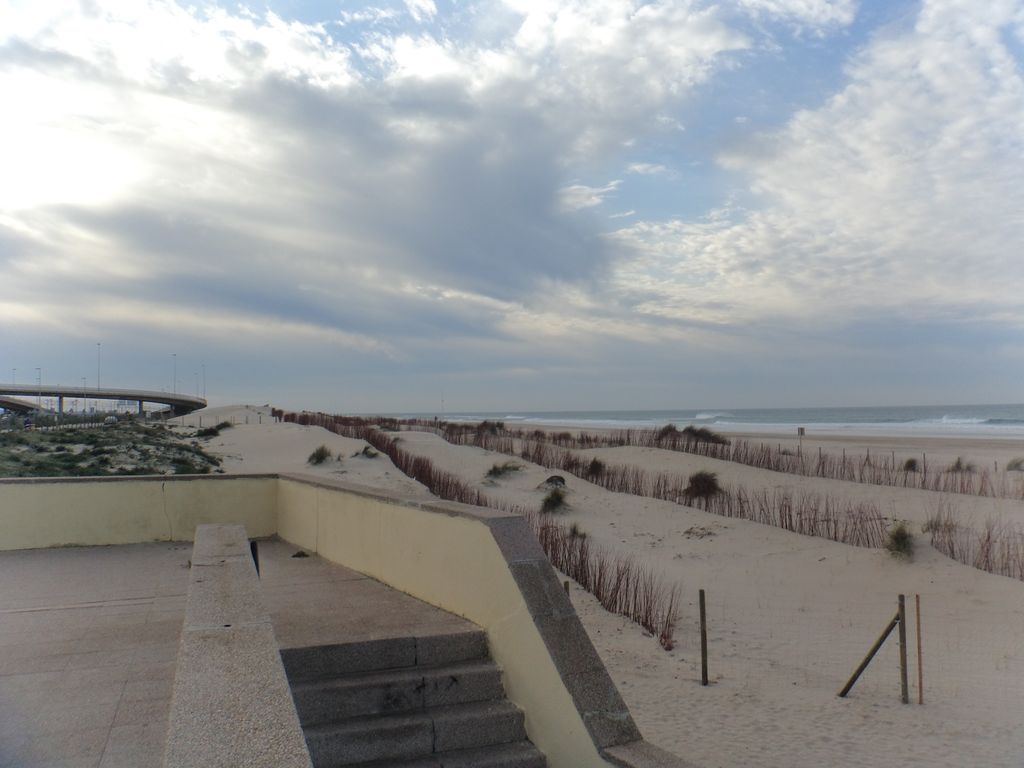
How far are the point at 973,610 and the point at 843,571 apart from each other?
2.09m

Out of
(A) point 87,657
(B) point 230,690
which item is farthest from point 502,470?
(B) point 230,690

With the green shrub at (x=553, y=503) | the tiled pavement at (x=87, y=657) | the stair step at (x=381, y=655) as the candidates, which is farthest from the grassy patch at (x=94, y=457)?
the stair step at (x=381, y=655)

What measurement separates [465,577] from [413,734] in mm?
1040

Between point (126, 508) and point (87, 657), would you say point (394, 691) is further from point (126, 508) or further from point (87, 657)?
point (126, 508)

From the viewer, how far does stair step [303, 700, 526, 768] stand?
3914 mm

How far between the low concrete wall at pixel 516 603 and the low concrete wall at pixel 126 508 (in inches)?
107

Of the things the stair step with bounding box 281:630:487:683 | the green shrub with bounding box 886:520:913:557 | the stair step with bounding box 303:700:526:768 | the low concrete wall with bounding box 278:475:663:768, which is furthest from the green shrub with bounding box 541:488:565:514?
the stair step with bounding box 303:700:526:768

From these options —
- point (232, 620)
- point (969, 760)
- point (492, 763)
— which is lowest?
point (969, 760)

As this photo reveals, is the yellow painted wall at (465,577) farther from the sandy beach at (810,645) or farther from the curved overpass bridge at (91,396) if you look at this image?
the curved overpass bridge at (91,396)

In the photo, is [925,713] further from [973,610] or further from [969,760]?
[973,610]

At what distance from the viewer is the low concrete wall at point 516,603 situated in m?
3.89

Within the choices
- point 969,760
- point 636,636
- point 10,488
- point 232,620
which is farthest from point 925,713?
point 10,488

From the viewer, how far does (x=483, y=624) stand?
466cm

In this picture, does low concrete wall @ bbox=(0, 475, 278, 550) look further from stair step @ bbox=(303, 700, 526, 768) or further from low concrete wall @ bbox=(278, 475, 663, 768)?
stair step @ bbox=(303, 700, 526, 768)
